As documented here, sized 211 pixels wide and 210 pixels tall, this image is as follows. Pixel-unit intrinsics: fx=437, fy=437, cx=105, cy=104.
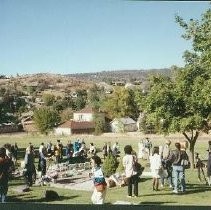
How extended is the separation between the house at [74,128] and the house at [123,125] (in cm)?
494

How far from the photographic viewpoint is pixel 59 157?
A: 2623 centimetres

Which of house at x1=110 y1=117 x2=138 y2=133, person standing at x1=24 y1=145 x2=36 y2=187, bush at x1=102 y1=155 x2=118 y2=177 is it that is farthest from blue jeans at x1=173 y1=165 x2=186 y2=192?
house at x1=110 y1=117 x2=138 y2=133

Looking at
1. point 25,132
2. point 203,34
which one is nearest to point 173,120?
point 203,34

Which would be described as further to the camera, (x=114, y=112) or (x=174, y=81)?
(x=114, y=112)

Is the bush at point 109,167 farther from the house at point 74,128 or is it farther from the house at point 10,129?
the house at point 74,128

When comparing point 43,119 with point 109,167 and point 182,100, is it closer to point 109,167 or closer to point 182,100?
point 182,100

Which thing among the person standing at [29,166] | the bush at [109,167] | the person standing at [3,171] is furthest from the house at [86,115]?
the person standing at [3,171]

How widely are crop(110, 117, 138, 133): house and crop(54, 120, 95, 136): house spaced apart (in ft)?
16.2

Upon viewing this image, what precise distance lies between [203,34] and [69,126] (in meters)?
68.4

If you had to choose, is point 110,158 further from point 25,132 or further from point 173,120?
point 25,132

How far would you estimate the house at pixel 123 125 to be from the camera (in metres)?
93.2

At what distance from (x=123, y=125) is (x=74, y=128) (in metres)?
12.5

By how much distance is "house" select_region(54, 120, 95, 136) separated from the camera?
8431cm

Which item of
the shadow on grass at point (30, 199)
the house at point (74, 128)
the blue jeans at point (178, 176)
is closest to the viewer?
the shadow on grass at point (30, 199)
